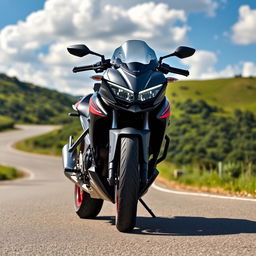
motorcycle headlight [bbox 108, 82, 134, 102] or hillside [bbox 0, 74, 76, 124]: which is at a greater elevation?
hillside [bbox 0, 74, 76, 124]

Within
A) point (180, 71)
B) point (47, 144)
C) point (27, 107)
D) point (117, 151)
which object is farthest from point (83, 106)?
point (27, 107)

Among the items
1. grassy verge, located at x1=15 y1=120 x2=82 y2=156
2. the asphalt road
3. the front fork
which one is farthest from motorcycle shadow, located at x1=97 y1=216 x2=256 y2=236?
grassy verge, located at x1=15 y1=120 x2=82 y2=156

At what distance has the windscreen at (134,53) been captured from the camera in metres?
5.00

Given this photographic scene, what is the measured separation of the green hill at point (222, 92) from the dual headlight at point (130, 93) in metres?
77.7

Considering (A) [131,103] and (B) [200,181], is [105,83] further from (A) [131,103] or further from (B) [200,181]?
(B) [200,181]

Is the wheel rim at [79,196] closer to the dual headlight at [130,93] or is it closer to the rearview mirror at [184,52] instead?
the dual headlight at [130,93]

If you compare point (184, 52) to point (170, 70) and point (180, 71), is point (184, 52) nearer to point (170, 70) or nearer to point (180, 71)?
point (170, 70)

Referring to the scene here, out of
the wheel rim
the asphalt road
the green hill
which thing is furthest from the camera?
the green hill

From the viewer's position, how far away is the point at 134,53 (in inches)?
199

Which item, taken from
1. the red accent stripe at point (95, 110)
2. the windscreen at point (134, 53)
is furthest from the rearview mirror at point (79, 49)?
the red accent stripe at point (95, 110)

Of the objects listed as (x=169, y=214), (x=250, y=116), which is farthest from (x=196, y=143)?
(x=169, y=214)

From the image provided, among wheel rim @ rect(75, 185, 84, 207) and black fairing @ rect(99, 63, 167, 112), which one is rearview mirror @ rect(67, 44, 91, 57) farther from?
wheel rim @ rect(75, 185, 84, 207)

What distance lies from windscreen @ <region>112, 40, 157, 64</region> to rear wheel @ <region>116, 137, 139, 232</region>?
2.91 ft

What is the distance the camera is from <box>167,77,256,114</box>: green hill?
8800 centimetres
